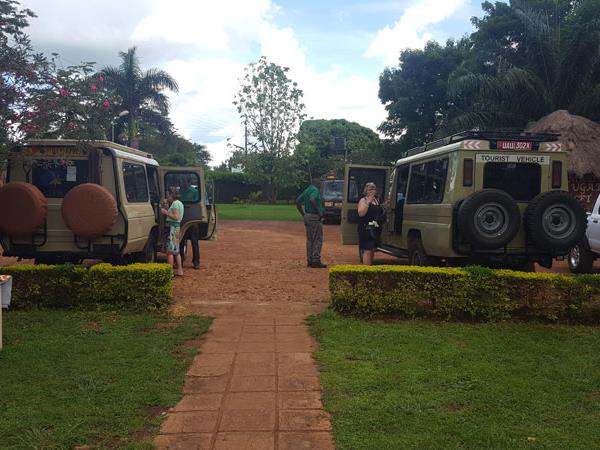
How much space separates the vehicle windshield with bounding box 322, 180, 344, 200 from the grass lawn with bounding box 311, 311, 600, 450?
18.0 m

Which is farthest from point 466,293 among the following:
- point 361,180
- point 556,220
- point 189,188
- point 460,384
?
point 189,188

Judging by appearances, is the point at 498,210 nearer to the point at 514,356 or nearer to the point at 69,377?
the point at 514,356

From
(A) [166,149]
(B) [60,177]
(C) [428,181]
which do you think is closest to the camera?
(B) [60,177]

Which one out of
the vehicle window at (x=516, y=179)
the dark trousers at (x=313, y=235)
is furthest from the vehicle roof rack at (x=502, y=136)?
the dark trousers at (x=313, y=235)

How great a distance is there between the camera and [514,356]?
506 centimetres

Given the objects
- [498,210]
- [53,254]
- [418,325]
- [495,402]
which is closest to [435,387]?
[495,402]

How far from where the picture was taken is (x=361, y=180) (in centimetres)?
1050

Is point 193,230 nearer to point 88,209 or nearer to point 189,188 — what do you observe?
point 189,188

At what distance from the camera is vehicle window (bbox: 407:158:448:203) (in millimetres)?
7950

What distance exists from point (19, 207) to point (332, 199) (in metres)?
17.2

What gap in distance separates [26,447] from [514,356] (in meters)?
3.90

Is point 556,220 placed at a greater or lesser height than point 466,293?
greater

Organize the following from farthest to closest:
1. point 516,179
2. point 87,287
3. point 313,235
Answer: point 313,235, point 516,179, point 87,287

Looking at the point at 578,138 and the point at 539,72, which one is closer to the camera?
the point at 578,138
